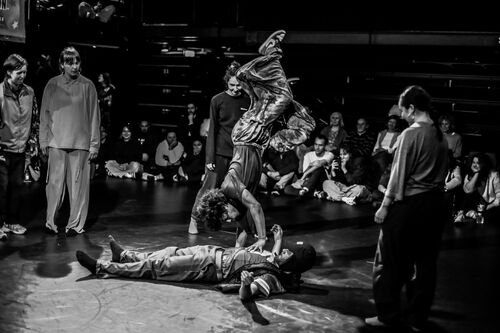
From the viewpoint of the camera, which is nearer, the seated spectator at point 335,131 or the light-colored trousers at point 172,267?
the light-colored trousers at point 172,267

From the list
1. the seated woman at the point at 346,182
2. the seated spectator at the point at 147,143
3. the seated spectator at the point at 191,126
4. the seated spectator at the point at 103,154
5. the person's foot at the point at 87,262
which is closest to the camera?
the person's foot at the point at 87,262

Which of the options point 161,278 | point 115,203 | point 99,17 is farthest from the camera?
point 99,17

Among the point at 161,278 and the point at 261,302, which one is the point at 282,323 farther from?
the point at 161,278

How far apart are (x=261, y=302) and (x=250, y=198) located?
3.27 ft

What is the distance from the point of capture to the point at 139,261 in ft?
14.9

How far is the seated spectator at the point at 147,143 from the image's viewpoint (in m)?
9.99

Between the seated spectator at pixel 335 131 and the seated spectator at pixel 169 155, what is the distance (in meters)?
2.15

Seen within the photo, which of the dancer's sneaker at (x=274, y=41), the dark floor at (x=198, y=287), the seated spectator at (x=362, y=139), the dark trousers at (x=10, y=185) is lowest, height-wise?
the dark floor at (x=198, y=287)

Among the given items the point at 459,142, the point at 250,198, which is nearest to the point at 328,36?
the point at 459,142

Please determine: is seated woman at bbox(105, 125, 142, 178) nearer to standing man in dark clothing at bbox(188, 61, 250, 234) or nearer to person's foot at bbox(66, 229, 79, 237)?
person's foot at bbox(66, 229, 79, 237)

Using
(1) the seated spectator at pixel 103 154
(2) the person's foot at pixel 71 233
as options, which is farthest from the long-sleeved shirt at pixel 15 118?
(1) the seated spectator at pixel 103 154

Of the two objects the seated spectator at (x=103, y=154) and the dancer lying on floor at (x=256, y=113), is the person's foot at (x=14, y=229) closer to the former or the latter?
the dancer lying on floor at (x=256, y=113)

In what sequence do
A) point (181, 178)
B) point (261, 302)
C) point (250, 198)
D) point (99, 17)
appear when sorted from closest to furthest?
point (261, 302)
point (250, 198)
point (181, 178)
point (99, 17)

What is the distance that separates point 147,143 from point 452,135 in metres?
4.44
